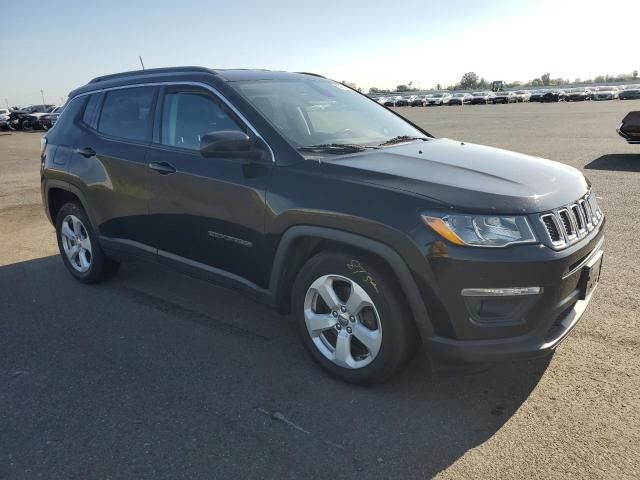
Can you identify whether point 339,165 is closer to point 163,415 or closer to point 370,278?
point 370,278

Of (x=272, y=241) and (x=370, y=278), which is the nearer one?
(x=370, y=278)

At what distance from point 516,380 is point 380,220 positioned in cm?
135

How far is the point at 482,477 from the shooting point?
248 centimetres

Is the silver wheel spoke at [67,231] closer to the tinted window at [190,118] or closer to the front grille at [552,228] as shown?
the tinted window at [190,118]

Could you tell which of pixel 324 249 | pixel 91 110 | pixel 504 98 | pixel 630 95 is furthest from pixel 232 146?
pixel 630 95

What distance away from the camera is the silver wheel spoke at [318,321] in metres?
3.28

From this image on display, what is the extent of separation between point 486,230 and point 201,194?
1.97 metres

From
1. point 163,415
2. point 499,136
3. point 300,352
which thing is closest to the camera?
point 163,415

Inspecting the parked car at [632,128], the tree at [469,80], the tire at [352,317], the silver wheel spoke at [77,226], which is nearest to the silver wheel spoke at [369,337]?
the tire at [352,317]

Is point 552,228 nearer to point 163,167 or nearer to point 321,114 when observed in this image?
point 321,114

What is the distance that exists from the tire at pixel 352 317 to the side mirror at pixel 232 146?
78 centimetres

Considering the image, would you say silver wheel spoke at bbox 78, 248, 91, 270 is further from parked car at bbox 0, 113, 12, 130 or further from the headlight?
parked car at bbox 0, 113, 12, 130

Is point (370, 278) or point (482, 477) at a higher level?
point (370, 278)

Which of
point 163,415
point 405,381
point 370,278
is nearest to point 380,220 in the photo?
point 370,278
